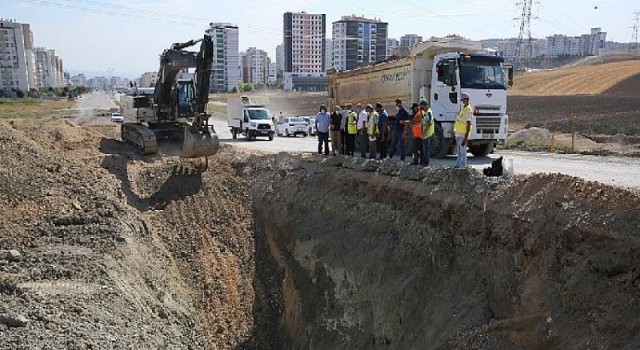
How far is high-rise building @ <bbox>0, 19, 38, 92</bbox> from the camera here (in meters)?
121

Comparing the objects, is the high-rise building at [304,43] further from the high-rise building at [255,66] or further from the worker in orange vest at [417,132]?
the worker in orange vest at [417,132]

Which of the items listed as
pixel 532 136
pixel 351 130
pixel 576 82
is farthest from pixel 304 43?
pixel 351 130

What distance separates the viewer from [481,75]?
604 inches

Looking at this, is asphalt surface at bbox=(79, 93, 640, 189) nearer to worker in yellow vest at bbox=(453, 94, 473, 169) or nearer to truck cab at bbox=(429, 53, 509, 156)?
truck cab at bbox=(429, 53, 509, 156)

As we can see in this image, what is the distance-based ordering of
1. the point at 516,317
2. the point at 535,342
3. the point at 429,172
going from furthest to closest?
the point at 429,172 < the point at 516,317 < the point at 535,342

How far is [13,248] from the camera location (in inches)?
404

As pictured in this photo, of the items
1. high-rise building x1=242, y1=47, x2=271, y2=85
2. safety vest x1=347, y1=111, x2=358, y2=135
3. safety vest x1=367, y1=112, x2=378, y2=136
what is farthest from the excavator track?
high-rise building x1=242, y1=47, x2=271, y2=85

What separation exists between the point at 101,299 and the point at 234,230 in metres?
6.65

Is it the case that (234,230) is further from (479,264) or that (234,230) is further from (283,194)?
(479,264)

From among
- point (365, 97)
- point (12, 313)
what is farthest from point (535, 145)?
point (12, 313)

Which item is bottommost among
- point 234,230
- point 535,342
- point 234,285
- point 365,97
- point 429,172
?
point 234,285

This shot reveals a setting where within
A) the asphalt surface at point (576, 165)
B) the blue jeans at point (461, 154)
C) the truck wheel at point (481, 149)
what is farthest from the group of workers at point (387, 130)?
the truck wheel at point (481, 149)

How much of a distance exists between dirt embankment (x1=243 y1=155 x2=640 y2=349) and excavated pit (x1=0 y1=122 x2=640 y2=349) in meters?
0.03

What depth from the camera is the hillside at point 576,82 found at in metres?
54.5
